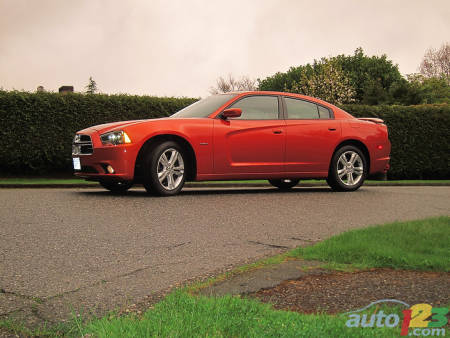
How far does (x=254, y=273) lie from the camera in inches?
166

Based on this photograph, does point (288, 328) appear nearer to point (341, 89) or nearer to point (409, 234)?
point (409, 234)

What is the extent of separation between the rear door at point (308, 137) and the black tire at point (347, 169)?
0.65 ft

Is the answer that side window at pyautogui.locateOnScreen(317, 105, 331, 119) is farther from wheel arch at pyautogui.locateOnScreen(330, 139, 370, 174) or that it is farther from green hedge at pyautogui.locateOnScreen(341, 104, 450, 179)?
green hedge at pyautogui.locateOnScreen(341, 104, 450, 179)

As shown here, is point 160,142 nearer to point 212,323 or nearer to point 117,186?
point 117,186

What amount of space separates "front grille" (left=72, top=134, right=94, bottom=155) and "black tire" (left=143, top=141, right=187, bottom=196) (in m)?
1.04

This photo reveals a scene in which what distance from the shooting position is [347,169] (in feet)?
36.2

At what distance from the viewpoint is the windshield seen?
995cm

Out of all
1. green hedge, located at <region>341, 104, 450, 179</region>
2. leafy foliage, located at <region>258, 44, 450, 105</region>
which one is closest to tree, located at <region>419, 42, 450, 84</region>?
leafy foliage, located at <region>258, 44, 450, 105</region>

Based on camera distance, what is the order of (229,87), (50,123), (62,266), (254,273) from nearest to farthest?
(254,273) → (62,266) → (50,123) → (229,87)

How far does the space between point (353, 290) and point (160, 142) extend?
6005 mm

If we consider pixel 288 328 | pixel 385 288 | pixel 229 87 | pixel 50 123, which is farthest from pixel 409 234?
pixel 229 87

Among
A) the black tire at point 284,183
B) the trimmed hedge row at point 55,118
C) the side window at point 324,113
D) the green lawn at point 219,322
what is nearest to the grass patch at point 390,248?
the green lawn at point 219,322

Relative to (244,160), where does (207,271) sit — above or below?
below

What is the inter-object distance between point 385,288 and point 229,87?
229 ft
